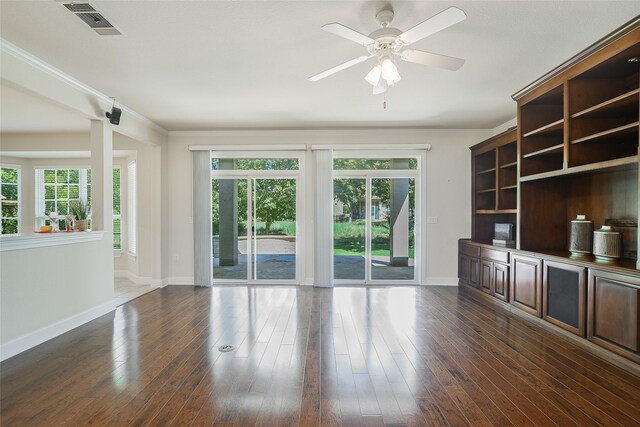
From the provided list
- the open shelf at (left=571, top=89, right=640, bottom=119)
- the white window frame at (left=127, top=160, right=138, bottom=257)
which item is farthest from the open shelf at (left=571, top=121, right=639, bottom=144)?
the white window frame at (left=127, top=160, right=138, bottom=257)

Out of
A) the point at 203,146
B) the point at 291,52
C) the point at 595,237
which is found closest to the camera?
the point at 291,52

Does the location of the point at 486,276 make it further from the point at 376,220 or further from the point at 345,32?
the point at 345,32

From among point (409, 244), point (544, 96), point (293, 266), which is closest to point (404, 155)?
point (409, 244)

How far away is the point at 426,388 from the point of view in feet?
7.66

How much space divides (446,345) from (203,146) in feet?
15.7

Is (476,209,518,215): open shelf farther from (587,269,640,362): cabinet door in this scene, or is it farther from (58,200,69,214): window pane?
(58,200,69,214): window pane

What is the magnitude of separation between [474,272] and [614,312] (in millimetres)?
2348

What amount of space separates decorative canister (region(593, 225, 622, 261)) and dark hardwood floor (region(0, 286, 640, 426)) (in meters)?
0.91

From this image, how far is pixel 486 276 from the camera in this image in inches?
184

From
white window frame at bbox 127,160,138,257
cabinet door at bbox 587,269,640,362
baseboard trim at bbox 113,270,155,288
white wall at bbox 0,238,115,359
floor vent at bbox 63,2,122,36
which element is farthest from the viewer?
white window frame at bbox 127,160,138,257

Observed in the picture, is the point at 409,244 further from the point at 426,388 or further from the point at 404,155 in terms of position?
the point at 426,388

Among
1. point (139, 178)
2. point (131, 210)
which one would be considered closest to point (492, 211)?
point (139, 178)

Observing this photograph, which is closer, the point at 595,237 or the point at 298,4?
the point at 298,4

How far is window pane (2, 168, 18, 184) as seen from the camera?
6547mm
